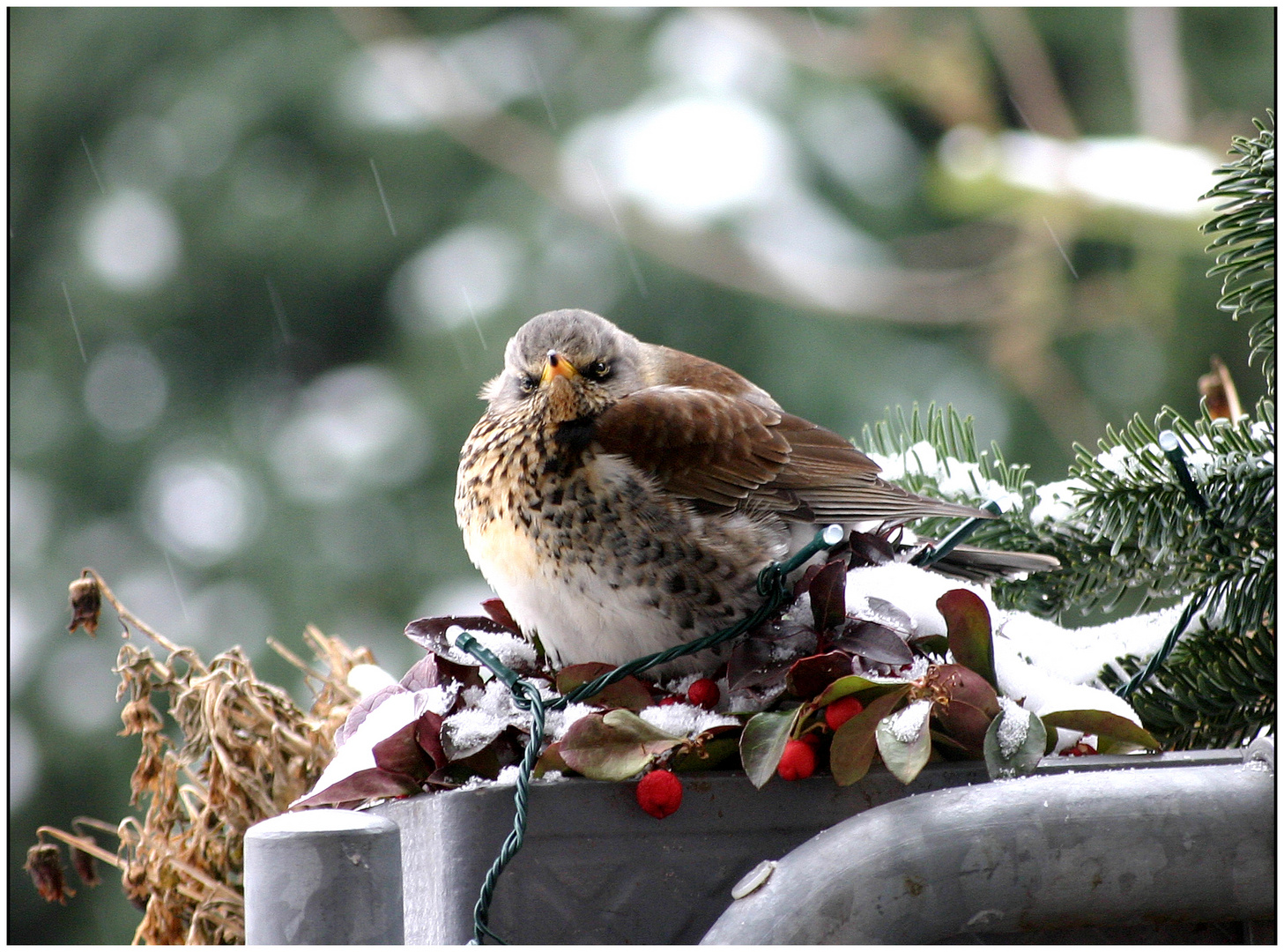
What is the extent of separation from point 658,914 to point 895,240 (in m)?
2.78

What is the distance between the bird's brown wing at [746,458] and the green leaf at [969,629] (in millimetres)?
158

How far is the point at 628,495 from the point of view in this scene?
3.06 feet

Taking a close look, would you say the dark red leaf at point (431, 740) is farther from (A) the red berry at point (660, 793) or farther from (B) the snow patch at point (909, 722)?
(B) the snow patch at point (909, 722)

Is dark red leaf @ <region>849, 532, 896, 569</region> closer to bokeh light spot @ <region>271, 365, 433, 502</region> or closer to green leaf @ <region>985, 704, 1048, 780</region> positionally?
green leaf @ <region>985, 704, 1048, 780</region>

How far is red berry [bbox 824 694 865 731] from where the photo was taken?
753 mm

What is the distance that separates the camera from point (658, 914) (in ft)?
2.43

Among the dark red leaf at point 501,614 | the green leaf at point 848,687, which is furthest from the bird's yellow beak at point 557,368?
the green leaf at point 848,687

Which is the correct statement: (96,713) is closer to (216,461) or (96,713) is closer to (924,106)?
(216,461)

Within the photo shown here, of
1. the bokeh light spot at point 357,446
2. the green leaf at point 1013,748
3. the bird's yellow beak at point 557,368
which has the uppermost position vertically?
the bokeh light spot at point 357,446

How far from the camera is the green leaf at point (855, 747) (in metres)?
0.73

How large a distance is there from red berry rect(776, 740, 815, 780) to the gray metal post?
0.81 feet

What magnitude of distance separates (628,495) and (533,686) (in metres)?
0.19

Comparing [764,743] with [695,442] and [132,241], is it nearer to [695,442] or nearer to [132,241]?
[695,442]

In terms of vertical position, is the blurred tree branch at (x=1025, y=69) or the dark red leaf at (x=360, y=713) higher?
the blurred tree branch at (x=1025, y=69)
